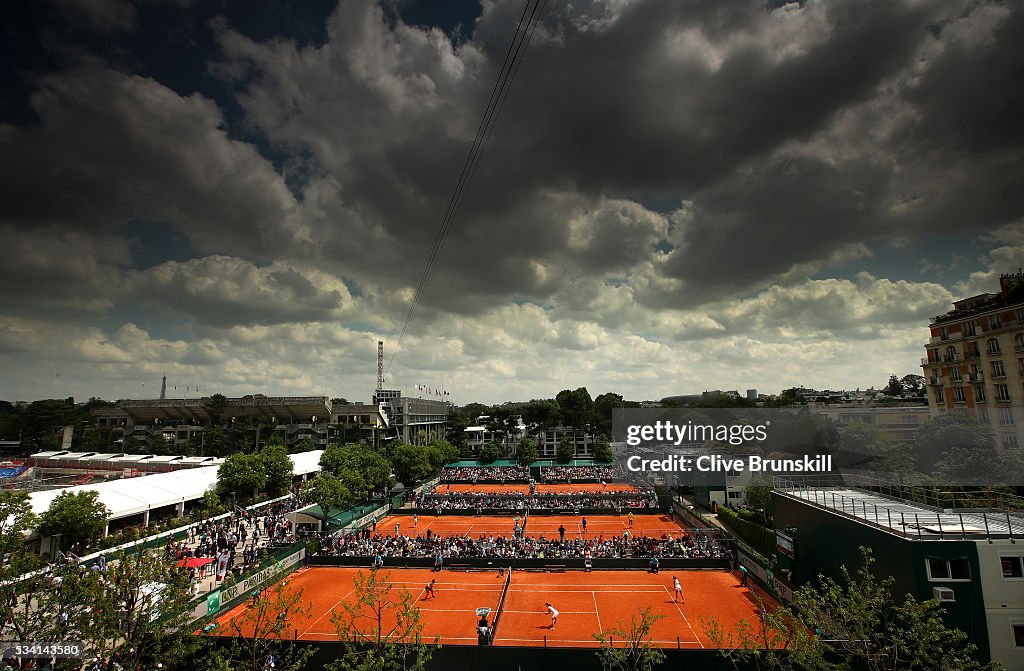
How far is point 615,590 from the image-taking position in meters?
28.5

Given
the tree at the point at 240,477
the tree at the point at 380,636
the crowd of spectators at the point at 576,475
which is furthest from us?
the crowd of spectators at the point at 576,475

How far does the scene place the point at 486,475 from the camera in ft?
240

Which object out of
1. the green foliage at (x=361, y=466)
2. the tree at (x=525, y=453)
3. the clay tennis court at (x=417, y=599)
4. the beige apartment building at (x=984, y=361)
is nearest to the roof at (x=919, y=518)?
the clay tennis court at (x=417, y=599)

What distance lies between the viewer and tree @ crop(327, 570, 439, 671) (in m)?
12.9

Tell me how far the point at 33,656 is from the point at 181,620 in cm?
270

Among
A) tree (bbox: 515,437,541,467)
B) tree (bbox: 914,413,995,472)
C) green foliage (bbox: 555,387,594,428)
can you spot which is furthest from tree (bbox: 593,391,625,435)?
tree (bbox: 914,413,995,472)

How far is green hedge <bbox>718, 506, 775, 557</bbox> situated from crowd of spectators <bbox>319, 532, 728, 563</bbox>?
98.0 inches

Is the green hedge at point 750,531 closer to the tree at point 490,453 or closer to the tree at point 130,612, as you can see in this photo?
the tree at point 130,612

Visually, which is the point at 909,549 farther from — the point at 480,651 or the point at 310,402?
the point at 310,402

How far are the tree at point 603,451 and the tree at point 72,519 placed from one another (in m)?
72.7

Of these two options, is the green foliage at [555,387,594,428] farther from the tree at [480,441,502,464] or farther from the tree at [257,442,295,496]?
the tree at [257,442,295,496]

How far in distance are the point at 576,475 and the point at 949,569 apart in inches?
2259

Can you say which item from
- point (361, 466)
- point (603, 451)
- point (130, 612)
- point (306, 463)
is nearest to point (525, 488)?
point (361, 466)

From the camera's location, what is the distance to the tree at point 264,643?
41.5 ft
